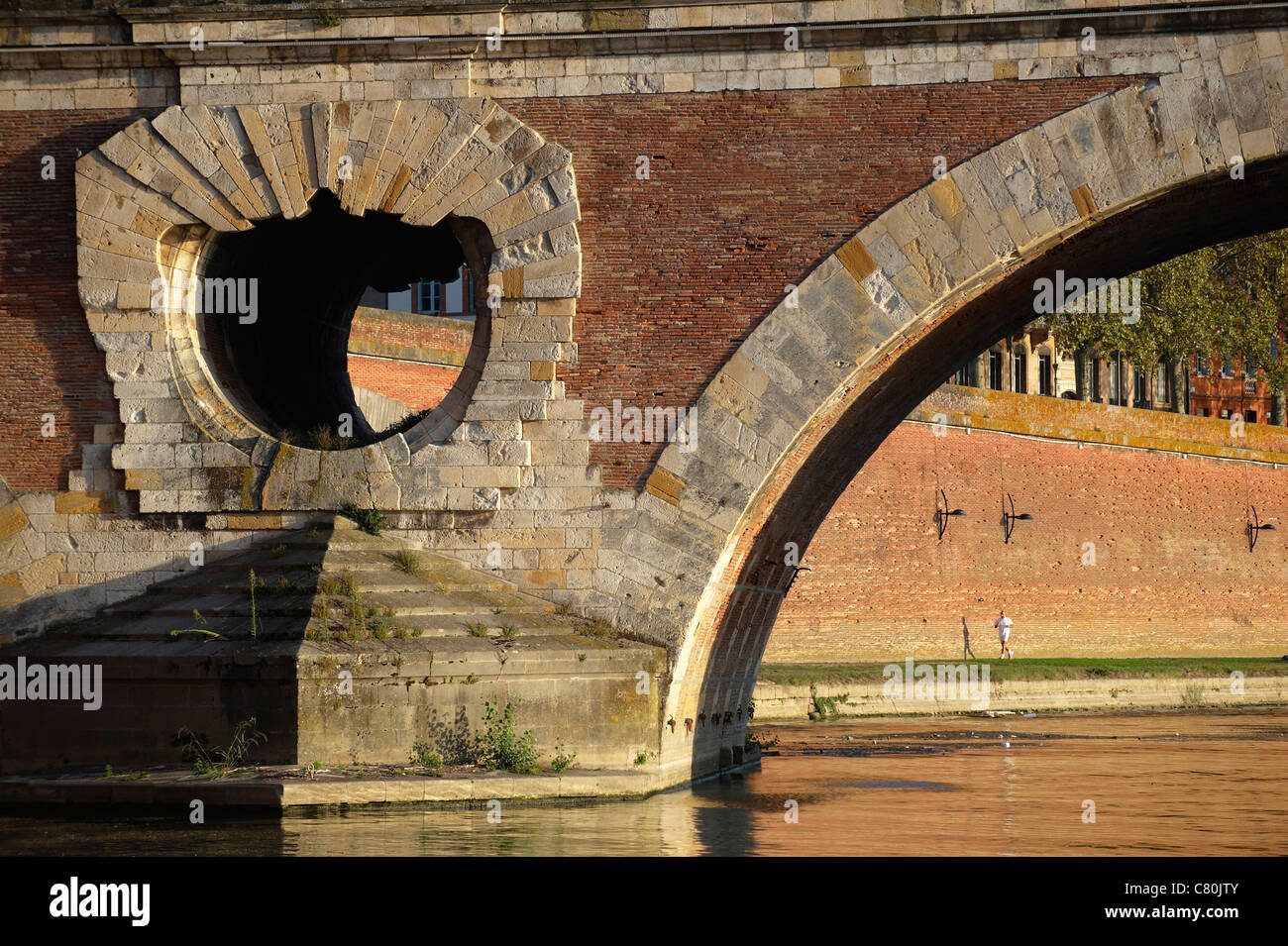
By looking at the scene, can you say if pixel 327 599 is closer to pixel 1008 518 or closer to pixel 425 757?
pixel 425 757

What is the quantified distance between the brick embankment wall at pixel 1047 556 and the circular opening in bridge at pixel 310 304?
10092 mm

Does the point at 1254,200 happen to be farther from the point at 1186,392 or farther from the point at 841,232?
the point at 1186,392

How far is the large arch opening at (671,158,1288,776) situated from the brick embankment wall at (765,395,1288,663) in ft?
33.3

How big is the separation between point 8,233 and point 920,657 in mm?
18038

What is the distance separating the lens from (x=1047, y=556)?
3028 cm

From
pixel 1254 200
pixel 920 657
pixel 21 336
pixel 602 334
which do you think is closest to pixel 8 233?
pixel 21 336

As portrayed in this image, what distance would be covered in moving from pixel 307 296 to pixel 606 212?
4364 millimetres

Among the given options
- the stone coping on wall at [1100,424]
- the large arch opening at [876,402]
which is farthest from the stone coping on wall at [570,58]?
the stone coping on wall at [1100,424]

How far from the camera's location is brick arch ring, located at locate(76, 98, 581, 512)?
12648mm

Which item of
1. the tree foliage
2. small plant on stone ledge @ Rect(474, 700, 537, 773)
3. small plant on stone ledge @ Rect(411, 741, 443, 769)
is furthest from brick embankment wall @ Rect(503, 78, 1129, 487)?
the tree foliage

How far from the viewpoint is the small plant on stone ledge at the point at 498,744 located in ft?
38.8

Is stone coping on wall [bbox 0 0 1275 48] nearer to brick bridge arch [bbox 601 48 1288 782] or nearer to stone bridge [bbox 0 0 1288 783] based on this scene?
stone bridge [bbox 0 0 1288 783]

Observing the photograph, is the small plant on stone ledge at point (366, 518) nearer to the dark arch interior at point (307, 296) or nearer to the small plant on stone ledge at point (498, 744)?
the dark arch interior at point (307, 296)

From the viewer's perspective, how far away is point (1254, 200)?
42.7 ft
